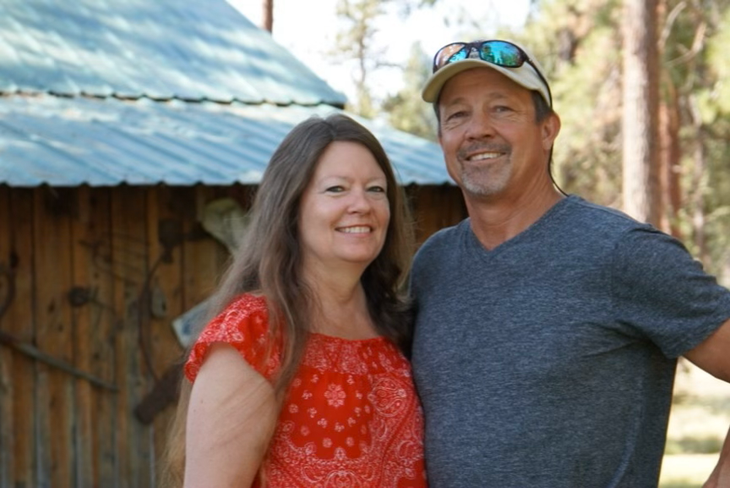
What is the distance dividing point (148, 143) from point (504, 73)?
12.1 ft

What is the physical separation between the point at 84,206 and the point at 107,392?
108 centimetres

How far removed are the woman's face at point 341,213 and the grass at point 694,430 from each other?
6574 millimetres

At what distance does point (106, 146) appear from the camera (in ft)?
20.4

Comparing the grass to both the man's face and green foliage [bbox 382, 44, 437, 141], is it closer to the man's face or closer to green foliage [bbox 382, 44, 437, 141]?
the man's face

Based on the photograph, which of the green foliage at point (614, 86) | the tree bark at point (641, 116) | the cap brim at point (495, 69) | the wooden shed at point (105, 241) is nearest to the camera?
the cap brim at point (495, 69)

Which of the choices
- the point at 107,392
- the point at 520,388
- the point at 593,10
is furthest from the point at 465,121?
the point at 593,10

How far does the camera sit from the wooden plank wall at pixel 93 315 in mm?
6273

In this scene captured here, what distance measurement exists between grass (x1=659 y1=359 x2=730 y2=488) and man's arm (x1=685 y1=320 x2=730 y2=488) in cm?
627

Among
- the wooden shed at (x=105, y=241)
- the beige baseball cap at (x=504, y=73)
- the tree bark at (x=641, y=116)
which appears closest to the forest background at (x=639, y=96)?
the tree bark at (x=641, y=116)

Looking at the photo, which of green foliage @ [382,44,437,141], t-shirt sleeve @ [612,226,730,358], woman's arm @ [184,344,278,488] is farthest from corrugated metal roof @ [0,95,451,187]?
green foliage @ [382,44,437,141]

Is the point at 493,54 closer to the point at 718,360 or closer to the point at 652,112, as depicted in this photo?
the point at 718,360

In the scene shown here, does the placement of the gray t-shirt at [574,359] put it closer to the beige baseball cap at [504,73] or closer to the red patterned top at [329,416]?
the red patterned top at [329,416]

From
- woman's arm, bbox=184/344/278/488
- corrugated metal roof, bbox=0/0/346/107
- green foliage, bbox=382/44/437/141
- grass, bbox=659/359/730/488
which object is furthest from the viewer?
green foliage, bbox=382/44/437/141

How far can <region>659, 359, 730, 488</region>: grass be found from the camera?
11.9m
